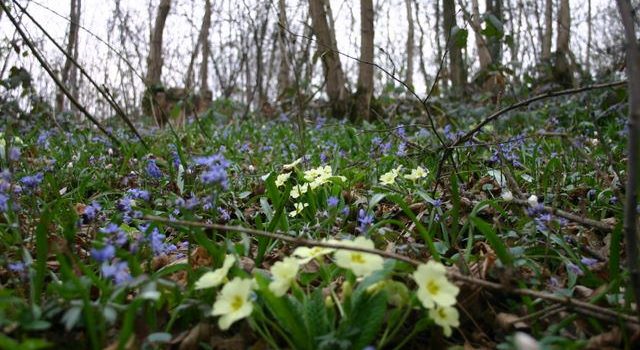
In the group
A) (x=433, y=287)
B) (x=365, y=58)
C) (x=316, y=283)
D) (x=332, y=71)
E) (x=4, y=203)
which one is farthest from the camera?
(x=332, y=71)

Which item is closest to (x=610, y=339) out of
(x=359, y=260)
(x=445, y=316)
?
(x=445, y=316)

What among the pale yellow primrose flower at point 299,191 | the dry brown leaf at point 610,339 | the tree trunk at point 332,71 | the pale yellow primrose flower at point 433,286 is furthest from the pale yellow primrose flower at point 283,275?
the tree trunk at point 332,71

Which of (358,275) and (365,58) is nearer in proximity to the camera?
(358,275)

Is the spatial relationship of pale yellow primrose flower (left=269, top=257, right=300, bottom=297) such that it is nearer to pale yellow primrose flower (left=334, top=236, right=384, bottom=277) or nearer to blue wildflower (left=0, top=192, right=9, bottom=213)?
pale yellow primrose flower (left=334, top=236, right=384, bottom=277)

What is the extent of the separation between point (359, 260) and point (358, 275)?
0.11 feet

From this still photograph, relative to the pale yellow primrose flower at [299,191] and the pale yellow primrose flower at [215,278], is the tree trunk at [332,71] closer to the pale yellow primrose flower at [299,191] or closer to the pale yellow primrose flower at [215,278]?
the pale yellow primrose flower at [299,191]

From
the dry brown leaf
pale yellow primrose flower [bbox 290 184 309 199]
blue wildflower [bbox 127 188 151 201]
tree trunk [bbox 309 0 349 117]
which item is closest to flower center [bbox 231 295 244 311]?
blue wildflower [bbox 127 188 151 201]

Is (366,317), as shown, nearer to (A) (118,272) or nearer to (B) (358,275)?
(B) (358,275)

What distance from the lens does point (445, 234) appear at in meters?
1.70

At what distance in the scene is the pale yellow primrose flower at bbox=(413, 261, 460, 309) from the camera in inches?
38.9

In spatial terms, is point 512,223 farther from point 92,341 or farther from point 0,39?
point 0,39

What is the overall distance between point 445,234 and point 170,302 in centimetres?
95

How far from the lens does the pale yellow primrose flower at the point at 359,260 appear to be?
1021 mm

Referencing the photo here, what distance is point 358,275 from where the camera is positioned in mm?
1039
